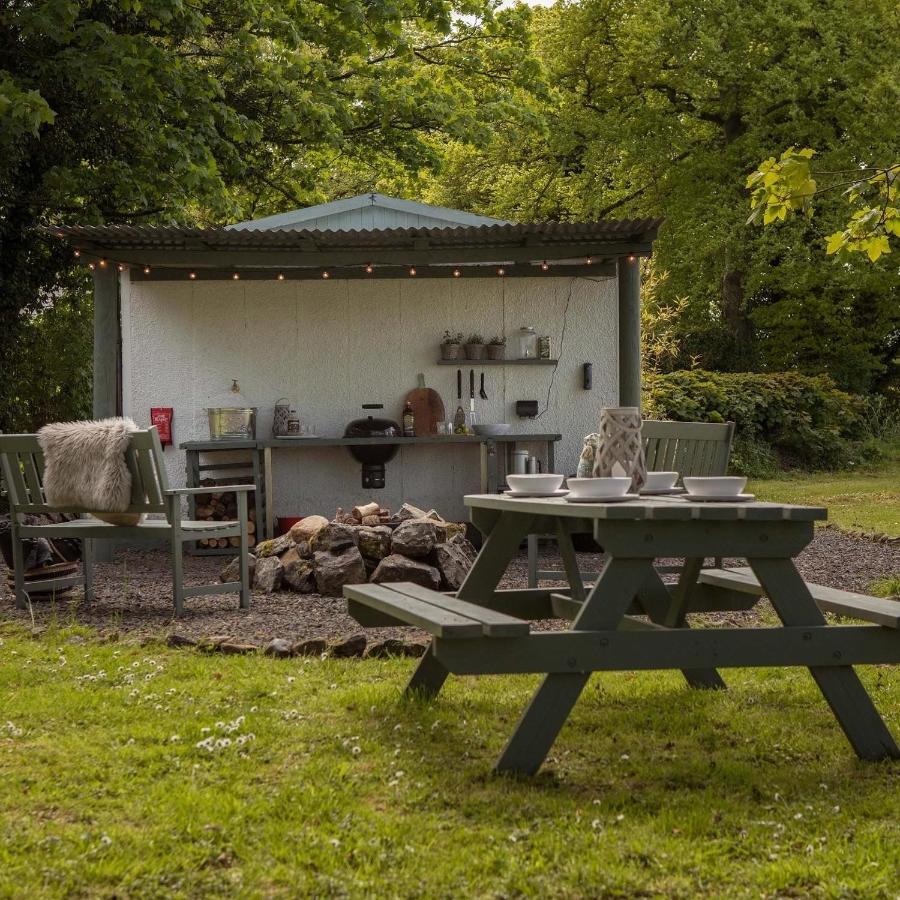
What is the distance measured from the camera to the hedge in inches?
645

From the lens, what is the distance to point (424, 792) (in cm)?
333

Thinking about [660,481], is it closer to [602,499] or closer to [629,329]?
[602,499]

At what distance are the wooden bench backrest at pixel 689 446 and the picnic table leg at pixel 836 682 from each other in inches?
83.0

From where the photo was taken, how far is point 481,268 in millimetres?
10383

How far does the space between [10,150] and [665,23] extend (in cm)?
1229

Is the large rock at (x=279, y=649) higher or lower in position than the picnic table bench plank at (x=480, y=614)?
lower

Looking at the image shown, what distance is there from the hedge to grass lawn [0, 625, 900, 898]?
1185 centimetres

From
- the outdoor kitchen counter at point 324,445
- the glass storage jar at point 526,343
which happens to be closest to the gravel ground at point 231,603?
the outdoor kitchen counter at point 324,445

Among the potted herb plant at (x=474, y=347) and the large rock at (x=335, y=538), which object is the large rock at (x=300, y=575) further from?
the potted herb plant at (x=474, y=347)

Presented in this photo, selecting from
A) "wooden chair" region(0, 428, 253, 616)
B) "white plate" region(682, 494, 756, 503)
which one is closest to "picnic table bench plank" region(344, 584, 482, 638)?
"white plate" region(682, 494, 756, 503)

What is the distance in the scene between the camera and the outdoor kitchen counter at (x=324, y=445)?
9.76 m

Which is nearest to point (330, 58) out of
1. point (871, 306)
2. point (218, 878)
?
point (871, 306)

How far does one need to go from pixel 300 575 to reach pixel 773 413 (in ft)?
37.0

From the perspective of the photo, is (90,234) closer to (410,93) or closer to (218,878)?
(218,878)
